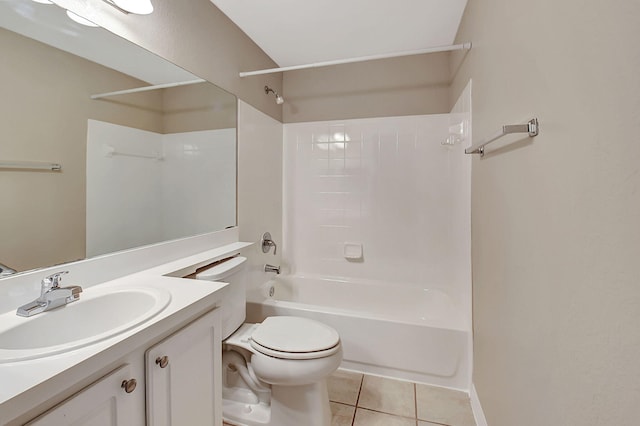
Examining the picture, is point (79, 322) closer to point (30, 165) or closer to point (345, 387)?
point (30, 165)

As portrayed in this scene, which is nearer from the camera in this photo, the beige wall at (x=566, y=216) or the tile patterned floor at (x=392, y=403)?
the beige wall at (x=566, y=216)

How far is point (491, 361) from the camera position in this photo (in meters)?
1.30

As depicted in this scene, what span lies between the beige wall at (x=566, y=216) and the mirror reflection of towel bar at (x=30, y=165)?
1.56 m

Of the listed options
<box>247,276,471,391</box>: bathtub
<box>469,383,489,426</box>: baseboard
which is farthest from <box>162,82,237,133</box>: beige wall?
<box>469,383,489,426</box>: baseboard

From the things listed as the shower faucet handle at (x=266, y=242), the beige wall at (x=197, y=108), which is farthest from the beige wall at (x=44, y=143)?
the shower faucet handle at (x=266, y=242)

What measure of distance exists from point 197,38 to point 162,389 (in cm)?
173

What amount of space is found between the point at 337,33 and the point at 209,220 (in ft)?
5.22

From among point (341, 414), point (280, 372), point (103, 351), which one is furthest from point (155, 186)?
point (341, 414)

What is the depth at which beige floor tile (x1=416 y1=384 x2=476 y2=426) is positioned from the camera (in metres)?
1.51

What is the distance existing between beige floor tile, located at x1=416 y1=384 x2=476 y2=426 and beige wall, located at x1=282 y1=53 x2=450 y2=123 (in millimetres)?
2067

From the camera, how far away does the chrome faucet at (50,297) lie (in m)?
0.81

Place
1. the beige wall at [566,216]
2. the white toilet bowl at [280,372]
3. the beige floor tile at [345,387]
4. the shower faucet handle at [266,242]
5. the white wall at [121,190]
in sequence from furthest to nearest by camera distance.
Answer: the shower faucet handle at [266,242], the beige floor tile at [345,387], the white toilet bowl at [280,372], the white wall at [121,190], the beige wall at [566,216]

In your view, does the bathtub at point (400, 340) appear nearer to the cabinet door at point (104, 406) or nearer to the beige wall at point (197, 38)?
the cabinet door at point (104, 406)

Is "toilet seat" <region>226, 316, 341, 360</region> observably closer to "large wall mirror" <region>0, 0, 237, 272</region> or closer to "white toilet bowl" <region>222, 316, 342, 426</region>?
"white toilet bowl" <region>222, 316, 342, 426</region>
